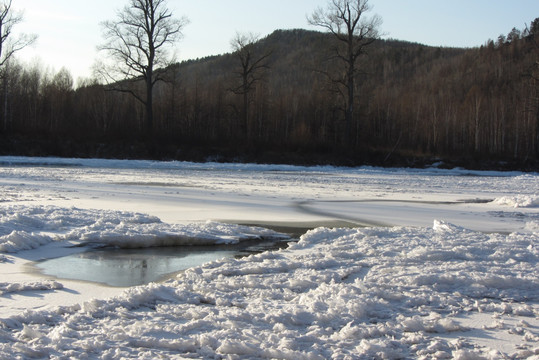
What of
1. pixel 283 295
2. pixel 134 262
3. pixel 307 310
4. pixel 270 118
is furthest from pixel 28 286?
pixel 270 118

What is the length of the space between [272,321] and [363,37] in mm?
32315

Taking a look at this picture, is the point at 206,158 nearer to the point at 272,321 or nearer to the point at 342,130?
the point at 342,130

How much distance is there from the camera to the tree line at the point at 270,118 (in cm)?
3281

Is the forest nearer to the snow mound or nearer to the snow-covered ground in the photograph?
the snow mound

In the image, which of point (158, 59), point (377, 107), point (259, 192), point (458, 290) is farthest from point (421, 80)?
point (458, 290)

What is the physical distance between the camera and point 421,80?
96812 mm

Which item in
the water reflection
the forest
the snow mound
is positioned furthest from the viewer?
the forest

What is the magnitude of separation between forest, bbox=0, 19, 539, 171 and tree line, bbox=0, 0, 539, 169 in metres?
0.13

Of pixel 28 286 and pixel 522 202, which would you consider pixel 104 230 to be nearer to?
pixel 28 286

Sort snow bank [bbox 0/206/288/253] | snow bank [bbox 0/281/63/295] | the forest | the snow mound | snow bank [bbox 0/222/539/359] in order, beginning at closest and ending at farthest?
1. snow bank [bbox 0/222/539/359]
2. snow bank [bbox 0/281/63/295]
3. snow bank [bbox 0/206/288/253]
4. the snow mound
5. the forest

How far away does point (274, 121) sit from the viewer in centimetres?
4984

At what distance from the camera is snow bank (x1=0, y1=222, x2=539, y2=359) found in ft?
11.0

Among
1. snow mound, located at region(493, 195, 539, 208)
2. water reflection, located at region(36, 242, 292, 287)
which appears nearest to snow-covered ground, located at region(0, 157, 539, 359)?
water reflection, located at region(36, 242, 292, 287)

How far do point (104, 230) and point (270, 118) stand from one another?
42.6 metres
